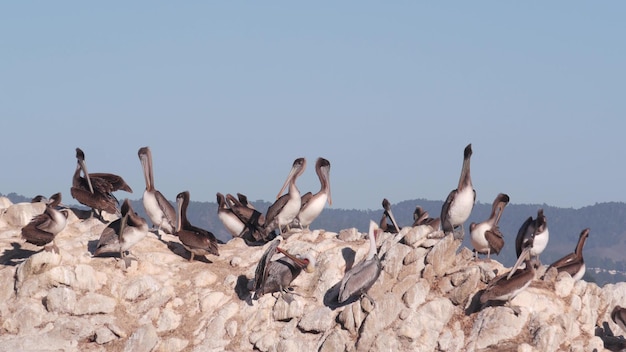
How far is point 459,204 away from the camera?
2277cm

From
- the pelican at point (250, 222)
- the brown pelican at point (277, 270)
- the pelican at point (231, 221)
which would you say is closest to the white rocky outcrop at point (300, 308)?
the brown pelican at point (277, 270)

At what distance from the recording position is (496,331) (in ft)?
66.9

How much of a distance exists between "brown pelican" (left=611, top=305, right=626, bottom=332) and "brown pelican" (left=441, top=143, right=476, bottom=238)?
12.9 ft

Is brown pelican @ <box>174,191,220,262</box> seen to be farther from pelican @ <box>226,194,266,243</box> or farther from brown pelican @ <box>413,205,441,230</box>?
brown pelican @ <box>413,205,441,230</box>

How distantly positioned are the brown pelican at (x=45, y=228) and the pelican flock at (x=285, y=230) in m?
0.02

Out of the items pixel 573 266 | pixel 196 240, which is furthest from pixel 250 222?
pixel 573 266

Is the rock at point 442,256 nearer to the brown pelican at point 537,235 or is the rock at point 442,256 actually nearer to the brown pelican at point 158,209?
the brown pelican at point 537,235

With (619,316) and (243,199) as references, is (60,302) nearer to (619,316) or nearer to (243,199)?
(243,199)

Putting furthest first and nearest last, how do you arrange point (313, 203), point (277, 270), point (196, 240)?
1. point (313, 203)
2. point (196, 240)
3. point (277, 270)

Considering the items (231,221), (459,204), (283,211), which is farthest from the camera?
(231,221)

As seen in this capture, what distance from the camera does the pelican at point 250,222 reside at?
26.0 metres

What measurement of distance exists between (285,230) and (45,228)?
580cm

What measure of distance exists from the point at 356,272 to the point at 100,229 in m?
7.28

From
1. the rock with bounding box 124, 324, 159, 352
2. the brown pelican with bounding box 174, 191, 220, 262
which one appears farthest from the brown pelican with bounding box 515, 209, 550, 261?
the rock with bounding box 124, 324, 159, 352
